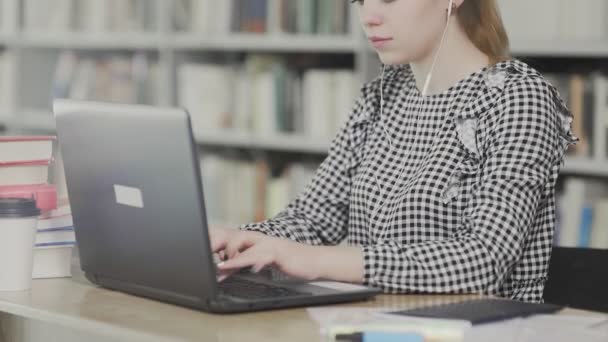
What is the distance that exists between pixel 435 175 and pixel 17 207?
0.69 m

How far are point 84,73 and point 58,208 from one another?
3.10m

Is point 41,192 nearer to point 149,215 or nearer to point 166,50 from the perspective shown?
point 149,215

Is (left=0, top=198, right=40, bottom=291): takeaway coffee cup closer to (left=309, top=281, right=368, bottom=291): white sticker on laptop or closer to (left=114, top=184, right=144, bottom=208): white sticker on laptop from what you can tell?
(left=114, top=184, right=144, bottom=208): white sticker on laptop

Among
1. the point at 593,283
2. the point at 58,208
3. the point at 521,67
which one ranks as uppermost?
the point at 521,67

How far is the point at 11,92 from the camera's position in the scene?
5.02m

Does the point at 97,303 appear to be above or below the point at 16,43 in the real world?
below

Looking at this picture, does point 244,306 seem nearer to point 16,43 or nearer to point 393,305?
point 393,305

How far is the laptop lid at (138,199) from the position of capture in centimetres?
140

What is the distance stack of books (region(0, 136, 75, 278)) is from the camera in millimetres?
1755

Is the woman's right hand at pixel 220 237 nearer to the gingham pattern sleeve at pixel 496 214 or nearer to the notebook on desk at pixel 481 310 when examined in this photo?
the gingham pattern sleeve at pixel 496 214

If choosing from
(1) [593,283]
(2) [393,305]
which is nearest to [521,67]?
(1) [593,283]

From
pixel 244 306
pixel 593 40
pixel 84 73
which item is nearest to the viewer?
pixel 244 306

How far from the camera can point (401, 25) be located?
6.27ft

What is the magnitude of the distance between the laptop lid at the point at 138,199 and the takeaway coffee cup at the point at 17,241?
0.23 ft
